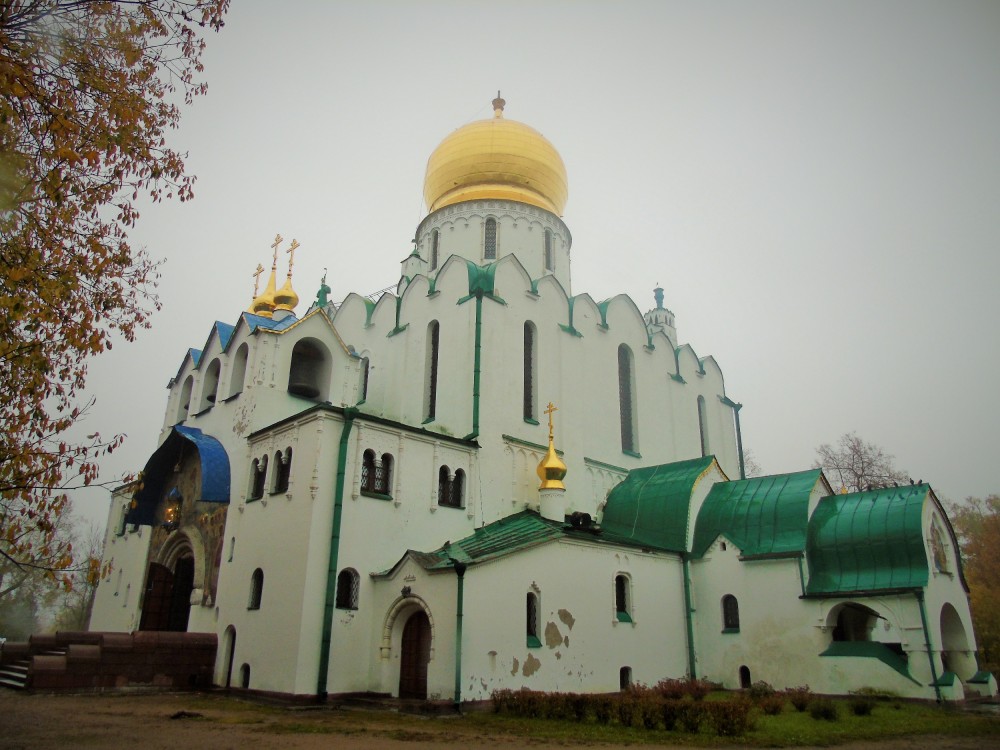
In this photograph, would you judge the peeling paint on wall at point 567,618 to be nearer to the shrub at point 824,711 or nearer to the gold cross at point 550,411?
the gold cross at point 550,411

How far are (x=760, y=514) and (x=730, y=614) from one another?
240 cm

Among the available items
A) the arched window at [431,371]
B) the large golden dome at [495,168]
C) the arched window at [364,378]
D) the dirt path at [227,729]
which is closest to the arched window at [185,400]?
the arched window at [364,378]

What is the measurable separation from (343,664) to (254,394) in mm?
6527

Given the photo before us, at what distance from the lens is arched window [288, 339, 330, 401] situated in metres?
19.1

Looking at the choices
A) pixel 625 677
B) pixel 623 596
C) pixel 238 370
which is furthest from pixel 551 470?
pixel 238 370

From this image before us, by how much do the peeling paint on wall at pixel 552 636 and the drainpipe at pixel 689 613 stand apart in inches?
176

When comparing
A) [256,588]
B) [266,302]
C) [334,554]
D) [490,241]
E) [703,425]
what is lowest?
[256,588]

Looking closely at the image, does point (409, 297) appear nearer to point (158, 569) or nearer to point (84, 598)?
point (158, 569)

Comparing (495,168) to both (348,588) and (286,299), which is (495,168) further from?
(348,588)

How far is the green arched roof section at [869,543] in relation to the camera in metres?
15.4

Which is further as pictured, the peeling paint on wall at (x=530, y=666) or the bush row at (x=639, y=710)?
the peeling paint on wall at (x=530, y=666)

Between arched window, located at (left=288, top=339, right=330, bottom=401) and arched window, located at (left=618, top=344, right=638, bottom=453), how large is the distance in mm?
8234

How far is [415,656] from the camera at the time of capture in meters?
14.1

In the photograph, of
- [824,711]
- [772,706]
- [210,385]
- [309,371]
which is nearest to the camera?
[824,711]
